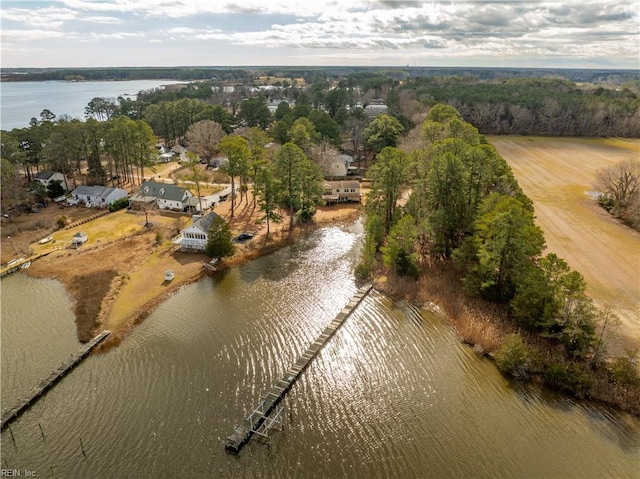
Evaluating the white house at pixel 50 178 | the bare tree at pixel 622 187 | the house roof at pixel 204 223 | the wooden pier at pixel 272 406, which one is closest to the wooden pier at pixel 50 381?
the wooden pier at pixel 272 406

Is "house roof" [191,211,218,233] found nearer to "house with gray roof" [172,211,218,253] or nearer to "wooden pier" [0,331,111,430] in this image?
"house with gray roof" [172,211,218,253]

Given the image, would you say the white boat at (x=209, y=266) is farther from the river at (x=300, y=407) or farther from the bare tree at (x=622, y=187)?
the bare tree at (x=622, y=187)

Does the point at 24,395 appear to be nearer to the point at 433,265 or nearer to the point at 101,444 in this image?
the point at 101,444

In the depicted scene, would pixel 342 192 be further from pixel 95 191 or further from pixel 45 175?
pixel 45 175

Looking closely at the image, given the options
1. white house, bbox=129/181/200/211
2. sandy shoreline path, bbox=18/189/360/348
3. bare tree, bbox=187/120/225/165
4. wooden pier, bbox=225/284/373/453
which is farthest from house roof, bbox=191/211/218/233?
bare tree, bbox=187/120/225/165

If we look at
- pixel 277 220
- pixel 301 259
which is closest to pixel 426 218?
pixel 301 259

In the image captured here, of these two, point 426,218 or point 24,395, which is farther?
point 426,218

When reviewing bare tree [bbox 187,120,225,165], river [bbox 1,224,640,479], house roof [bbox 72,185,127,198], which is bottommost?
river [bbox 1,224,640,479]
